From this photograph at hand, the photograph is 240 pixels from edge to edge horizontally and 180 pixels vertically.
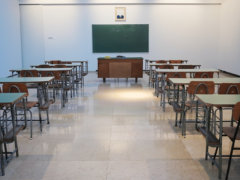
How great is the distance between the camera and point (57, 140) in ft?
14.8

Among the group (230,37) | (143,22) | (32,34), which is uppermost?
(143,22)

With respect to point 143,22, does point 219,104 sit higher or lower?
lower

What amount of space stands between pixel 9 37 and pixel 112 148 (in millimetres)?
9349

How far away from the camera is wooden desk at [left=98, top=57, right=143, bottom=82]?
35.1 ft

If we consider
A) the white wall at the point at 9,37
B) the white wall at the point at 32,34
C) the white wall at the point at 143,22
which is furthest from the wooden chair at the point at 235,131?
Result: the white wall at the point at 32,34

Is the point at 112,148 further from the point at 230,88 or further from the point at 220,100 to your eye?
the point at 230,88

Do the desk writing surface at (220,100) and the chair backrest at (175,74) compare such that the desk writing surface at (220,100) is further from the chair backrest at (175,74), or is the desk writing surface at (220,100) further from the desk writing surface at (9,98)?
the chair backrest at (175,74)

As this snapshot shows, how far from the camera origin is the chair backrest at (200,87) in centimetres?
462

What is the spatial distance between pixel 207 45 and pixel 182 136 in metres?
10.1

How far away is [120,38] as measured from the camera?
44.4 feet

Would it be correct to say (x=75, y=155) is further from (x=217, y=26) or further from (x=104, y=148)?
(x=217, y=26)

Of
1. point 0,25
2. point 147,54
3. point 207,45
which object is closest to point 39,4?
point 0,25

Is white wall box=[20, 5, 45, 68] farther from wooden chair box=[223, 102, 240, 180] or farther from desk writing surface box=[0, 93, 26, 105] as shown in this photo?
wooden chair box=[223, 102, 240, 180]

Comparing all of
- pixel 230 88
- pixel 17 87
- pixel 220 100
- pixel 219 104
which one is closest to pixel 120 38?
pixel 17 87
